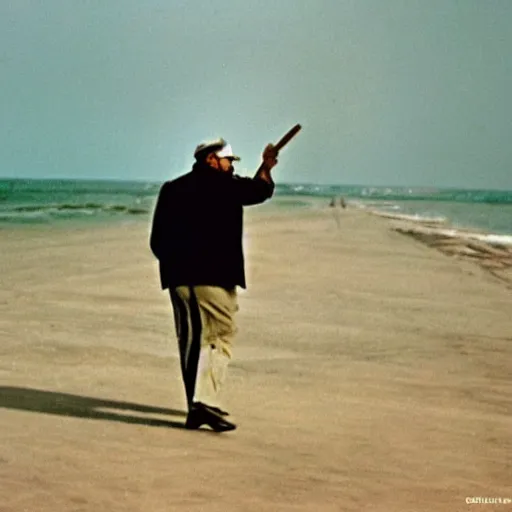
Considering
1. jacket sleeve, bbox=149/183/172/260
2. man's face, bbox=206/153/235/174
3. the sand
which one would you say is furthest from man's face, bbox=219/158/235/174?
the sand

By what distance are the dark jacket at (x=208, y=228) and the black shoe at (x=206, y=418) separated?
665 mm

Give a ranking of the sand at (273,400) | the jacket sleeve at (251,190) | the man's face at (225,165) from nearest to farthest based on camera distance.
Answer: the sand at (273,400)
the jacket sleeve at (251,190)
the man's face at (225,165)

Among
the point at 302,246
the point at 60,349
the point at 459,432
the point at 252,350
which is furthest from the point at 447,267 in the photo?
the point at 459,432

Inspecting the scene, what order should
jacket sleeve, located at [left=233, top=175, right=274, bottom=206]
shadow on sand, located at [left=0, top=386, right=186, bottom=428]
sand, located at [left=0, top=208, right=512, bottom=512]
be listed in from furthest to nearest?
1. shadow on sand, located at [left=0, top=386, right=186, bottom=428]
2. jacket sleeve, located at [left=233, top=175, right=274, bottom=206]
3. sand, located at [left=0, top=208, right=512, bottom=512]

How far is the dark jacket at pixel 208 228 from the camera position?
4809 millimetres

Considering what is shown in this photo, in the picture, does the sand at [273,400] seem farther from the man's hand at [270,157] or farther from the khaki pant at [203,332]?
the man's hand at [270,157]

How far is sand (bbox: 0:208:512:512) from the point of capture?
4082mm

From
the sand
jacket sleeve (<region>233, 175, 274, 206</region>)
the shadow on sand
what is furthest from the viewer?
the shadow on sand

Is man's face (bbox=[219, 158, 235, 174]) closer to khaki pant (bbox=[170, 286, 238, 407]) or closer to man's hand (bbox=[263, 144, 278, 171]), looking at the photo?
man's hand (bbox=[263, 144, 278, 171])

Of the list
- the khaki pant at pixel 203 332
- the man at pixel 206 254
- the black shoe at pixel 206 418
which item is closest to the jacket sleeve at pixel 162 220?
the man at pixel 206 254

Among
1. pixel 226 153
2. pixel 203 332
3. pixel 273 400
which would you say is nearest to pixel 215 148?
pixel 226 153

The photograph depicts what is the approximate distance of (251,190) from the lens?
4793mm

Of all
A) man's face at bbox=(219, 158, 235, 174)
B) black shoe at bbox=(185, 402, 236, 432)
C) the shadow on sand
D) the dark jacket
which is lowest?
the shadow on sand

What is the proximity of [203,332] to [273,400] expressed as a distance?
48.0 inches
